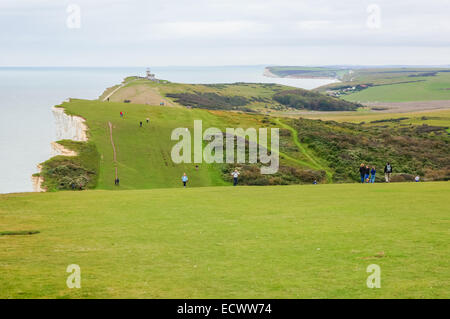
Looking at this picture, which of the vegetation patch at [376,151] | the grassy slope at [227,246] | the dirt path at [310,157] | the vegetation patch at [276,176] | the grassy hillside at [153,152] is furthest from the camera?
the dirt path at [310,157]

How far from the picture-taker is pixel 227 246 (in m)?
17.0

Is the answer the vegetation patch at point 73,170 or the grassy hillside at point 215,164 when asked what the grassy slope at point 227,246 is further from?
the grassy hillside at point 215,164

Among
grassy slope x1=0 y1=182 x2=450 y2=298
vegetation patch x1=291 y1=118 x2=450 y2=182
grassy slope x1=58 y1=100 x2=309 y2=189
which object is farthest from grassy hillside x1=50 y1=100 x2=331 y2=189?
grassy slope x1=0 y1=182 x2=450 y2=298

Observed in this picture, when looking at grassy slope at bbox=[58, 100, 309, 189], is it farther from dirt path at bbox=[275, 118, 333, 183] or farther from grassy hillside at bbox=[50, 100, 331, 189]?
dirt path at bbox=[275, 118, 333, 183]

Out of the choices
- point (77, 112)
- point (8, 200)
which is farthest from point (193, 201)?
point (77, 112)

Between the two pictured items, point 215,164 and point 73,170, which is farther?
point 215,164

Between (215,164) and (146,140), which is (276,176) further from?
(146,140)

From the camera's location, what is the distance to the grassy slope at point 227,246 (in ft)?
41.0

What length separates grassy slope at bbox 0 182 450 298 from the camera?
1251 cm

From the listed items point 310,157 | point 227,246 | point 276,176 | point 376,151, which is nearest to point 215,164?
point 276,176

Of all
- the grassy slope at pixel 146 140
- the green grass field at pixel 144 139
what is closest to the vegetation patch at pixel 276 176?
the grassy slope at pixel 146 140

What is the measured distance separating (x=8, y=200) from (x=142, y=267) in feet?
52.8
